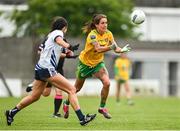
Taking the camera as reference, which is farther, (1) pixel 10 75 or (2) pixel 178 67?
(2) pixel 178 67

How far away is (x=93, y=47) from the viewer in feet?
Answer: 60.8

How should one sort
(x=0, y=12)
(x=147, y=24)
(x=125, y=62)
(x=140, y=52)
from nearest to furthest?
(x=125, y=62)
(x=140, y=52)
(x=0, y=12)
(x=147, y=24)

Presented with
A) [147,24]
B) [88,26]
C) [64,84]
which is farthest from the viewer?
[147,24]

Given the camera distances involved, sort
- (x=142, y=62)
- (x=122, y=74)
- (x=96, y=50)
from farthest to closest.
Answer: (x=142, y=62) → (x=122, y=74) → (x=96, y=50)

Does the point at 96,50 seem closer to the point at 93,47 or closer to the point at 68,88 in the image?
the point at 93,47

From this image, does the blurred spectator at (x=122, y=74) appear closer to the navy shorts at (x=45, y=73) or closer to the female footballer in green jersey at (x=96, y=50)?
the female footballer in green jersey at (x=96, y=50)

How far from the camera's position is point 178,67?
5291 centimetres

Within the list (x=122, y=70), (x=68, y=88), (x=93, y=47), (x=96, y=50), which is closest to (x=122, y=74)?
(x=122, y=70)

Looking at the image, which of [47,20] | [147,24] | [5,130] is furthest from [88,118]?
[147,24]

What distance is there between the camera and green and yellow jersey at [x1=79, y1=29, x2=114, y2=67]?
18422 mm

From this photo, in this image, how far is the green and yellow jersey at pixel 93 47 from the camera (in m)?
18.4

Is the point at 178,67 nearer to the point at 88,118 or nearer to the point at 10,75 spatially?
the point at 10,75

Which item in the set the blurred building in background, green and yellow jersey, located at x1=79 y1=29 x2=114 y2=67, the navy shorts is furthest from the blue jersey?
the blurred building in background

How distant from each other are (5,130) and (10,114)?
4.70ft
